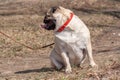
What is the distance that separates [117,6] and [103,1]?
1.09 metres

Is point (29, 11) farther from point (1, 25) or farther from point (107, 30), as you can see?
point (107, 30)

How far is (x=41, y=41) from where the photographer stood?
11.4m

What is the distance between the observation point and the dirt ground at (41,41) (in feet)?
21.4

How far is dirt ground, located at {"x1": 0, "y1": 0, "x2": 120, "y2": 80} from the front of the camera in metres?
6.54

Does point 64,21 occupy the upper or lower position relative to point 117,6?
upper

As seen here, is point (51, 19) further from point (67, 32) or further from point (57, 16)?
point (67, 32)

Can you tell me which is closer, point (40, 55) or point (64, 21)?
point (64, 21)

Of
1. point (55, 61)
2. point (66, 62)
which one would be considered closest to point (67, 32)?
point (66, 62)

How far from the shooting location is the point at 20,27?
544 inches

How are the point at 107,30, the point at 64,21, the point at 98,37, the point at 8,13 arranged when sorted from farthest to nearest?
the point at 8,13 < the point at 107,30 < the point at 98,37 < the point at 64,21

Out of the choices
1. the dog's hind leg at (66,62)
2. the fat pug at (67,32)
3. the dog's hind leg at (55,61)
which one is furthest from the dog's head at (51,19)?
the dog's hind leg at (55,61)

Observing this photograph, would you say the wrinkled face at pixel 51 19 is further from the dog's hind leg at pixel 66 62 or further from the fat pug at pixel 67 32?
the dog's hind leg at pixel 66 62

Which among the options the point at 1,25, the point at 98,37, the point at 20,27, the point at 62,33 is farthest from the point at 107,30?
the point at 62,33

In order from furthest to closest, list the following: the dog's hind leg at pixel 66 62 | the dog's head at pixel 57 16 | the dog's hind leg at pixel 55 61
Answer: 1. the dog's hind leg at pixel 55 61
2. the dog's hind leg at pixel 66 62
3. the dog's head at pixel 57 16
